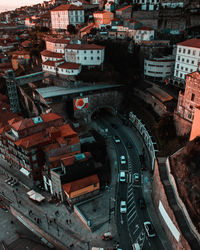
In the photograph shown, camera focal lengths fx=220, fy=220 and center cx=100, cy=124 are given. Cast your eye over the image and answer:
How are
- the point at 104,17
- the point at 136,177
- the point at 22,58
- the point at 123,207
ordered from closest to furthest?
the point at 123,207
the point at 136,177
the point at 104,17
the point at 22,58

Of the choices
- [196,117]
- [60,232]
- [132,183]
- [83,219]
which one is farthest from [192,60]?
[60,232]

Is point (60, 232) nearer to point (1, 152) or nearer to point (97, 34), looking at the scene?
point (1, 152)

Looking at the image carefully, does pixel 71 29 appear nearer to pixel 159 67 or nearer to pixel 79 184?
pixel 159 67

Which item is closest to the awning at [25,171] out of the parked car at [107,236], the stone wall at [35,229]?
the stone wall at [35,229]

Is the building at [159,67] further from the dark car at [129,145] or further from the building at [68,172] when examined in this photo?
the building at [68,172]

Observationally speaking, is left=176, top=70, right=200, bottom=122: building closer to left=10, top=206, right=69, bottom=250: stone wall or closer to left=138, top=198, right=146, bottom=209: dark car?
left=138, top=198, right=146, bottom=209: dark car

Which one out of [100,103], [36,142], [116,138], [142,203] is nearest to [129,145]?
[116,138]

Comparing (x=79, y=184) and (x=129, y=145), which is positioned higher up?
(x=79, y=184)
